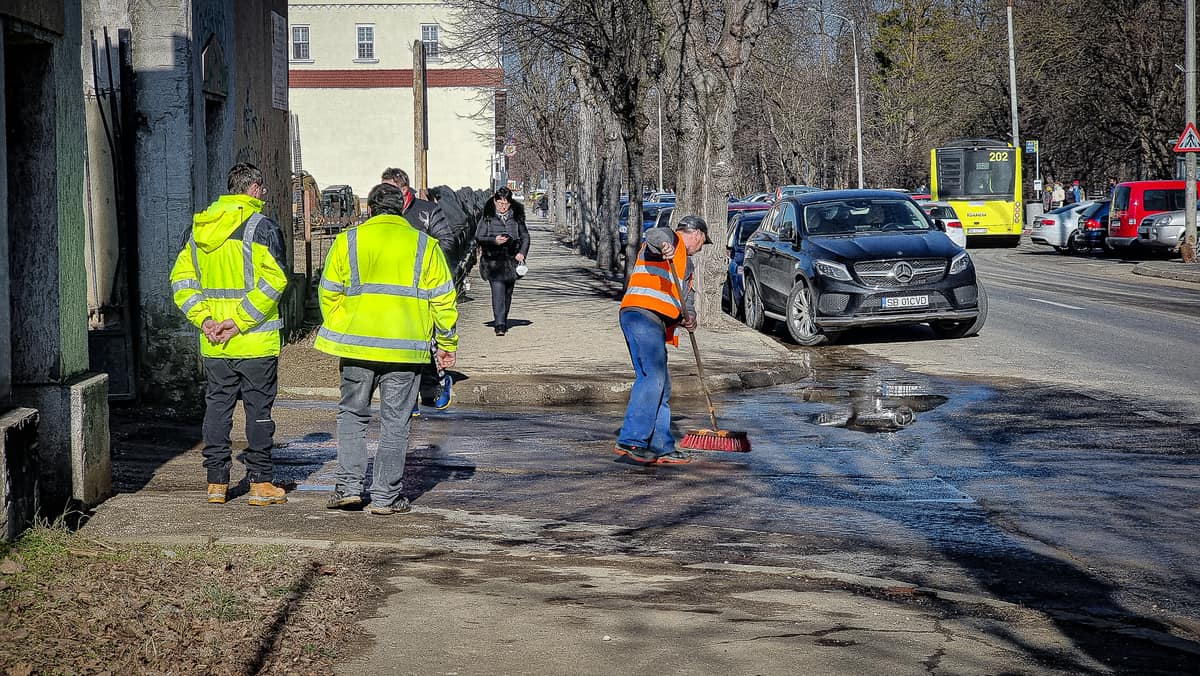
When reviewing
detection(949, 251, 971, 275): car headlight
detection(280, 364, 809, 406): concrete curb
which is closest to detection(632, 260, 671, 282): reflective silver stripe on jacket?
detection(280, 364, 809, 406): concrete curb

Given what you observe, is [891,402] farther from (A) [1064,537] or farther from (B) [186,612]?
(B) [186,612]

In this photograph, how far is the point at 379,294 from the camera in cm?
718

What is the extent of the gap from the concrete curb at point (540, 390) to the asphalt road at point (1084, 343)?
2907mm

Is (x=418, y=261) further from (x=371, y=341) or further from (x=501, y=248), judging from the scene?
(x=501, y=248)

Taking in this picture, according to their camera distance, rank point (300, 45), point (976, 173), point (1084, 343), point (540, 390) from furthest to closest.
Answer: point (300, 45) < point (976, 173) < point (1084, 343) < point (540, 390)

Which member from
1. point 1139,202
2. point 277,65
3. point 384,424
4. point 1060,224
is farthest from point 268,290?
point 1060,224

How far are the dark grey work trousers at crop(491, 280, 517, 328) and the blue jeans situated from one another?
7.30m

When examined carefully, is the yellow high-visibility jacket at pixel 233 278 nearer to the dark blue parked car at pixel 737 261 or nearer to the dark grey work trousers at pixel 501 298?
A: the dark grey work trousers at pixel 501 298

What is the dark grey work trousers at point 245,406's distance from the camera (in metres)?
7.30

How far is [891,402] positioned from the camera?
38.9 ft

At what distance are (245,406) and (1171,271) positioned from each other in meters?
24.8

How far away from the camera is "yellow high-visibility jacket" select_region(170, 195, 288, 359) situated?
7.29 meters

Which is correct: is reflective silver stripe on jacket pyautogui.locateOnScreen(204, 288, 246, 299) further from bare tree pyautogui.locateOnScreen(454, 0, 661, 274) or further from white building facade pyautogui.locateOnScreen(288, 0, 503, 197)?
white building facade pyautogui.locateOnScreen(288, 0, 503, 197)

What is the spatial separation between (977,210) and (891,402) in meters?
33.8
